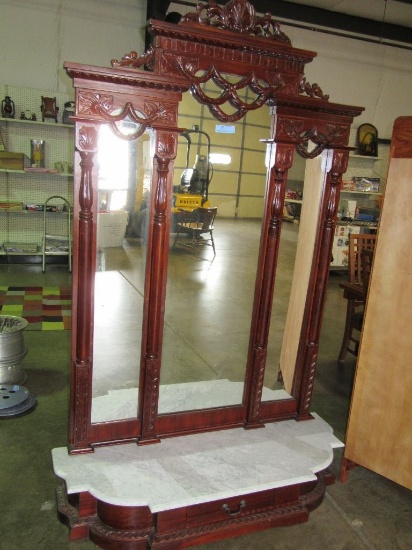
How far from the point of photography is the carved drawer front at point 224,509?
2.07 meters

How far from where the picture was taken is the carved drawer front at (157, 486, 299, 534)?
6.78 ft

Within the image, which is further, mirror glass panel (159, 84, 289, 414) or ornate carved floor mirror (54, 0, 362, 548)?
mirror glass panel (159, 84, 289, 414)

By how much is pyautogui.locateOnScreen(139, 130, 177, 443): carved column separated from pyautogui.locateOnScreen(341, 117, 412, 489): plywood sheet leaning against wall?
109cm

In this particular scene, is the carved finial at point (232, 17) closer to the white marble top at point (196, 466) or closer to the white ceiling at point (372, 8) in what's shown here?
the white marble top at point (196, 466)

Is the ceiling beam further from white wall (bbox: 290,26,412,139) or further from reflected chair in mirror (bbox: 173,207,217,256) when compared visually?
reflected chair in mirror (bbox: 173,207,217,256)

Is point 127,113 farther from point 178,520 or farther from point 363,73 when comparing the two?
point 363,73

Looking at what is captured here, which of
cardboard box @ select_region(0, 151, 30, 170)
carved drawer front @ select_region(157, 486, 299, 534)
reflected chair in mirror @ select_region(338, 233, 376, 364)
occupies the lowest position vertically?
carved drawer front @ select_region(157, 486, 299, 534)

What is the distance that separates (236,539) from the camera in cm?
218

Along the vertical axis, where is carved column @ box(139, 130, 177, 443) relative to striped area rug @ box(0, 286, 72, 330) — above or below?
above

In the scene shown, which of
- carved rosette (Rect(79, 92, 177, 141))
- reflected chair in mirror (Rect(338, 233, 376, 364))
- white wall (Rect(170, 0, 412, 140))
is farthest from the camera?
white wall (Rect(170, 0, 412, 140))

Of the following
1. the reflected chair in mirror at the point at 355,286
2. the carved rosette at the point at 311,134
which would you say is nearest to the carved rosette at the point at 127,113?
the carved rosette at the point at 311,134

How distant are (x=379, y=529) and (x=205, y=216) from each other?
199cm

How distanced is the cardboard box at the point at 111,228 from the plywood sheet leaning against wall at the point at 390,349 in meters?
1.30

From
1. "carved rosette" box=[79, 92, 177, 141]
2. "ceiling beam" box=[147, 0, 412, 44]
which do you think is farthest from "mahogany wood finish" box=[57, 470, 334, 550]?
"ceiling beam" box=[147, 0, 412, 44]
